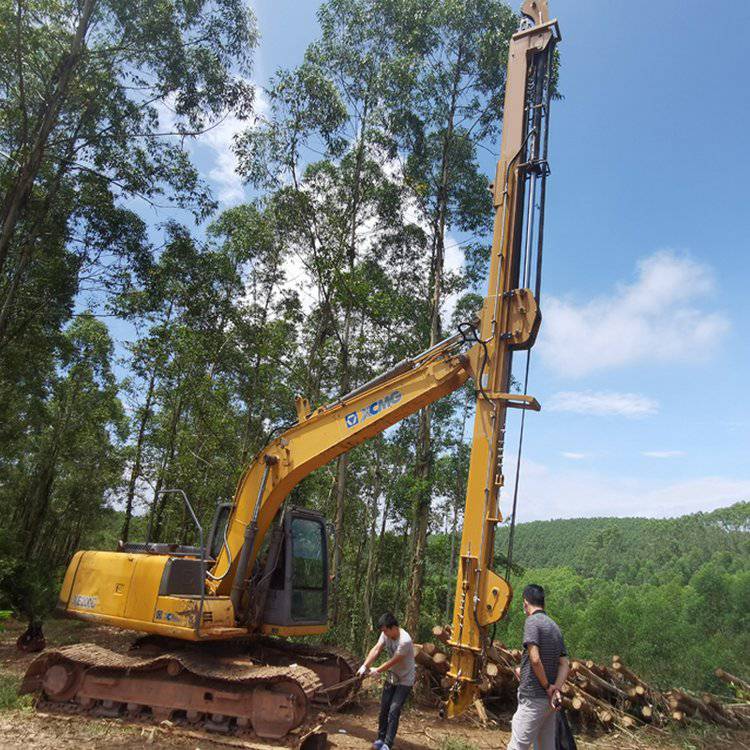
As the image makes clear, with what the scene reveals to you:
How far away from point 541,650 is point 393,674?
1783mm

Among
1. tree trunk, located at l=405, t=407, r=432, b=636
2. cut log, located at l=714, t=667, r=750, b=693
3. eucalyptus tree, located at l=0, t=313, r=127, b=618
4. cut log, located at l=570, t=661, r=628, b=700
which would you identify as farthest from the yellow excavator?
eucalyptus tree, located at l=0, t=313, r=127, b=618

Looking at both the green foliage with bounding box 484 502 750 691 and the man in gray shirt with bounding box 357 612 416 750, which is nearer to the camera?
the man in gray shirt with bounding box 357 612 416 750

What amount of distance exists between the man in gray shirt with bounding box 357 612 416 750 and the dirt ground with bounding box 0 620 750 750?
673mm

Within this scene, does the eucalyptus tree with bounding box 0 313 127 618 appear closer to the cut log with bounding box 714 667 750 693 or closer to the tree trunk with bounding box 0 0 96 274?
the tree trunk with bounding box 0 0 96 274

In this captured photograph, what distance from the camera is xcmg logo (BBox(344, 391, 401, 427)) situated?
21.0ft

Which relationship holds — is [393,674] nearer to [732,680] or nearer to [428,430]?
[428,430]

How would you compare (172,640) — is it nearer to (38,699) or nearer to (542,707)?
(38,699)

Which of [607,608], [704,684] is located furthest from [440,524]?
[704,684]

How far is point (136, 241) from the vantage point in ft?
44.9

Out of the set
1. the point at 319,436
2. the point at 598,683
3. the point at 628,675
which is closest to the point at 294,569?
the point at 319,436

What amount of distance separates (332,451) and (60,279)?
1090 cm

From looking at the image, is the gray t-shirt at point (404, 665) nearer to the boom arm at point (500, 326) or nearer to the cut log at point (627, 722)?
the boom arm at point (500, 326)

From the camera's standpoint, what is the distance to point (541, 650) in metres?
4.32

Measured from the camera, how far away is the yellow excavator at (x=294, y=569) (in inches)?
226
